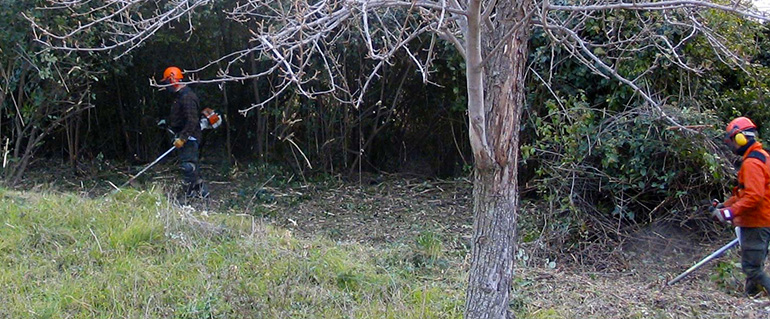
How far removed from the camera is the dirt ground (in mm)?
6074

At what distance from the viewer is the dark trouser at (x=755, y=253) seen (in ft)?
20.9

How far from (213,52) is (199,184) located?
1.94m

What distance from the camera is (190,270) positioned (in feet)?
20.8

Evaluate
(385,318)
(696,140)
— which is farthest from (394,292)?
(696,140)

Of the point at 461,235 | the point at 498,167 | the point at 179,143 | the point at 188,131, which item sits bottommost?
the point at 461,235

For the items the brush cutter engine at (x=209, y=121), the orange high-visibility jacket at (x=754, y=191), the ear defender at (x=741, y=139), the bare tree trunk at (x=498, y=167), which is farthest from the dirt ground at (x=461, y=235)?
the bare tree trunk at (x=498, y=167)

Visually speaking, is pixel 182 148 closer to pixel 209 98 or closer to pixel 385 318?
pixel 209 98

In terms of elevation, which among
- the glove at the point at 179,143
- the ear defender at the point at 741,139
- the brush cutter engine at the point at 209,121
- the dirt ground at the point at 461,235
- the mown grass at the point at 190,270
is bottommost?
the dirt ground at the point at 461,235

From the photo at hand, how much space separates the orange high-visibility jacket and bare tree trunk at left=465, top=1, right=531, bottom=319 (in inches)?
105

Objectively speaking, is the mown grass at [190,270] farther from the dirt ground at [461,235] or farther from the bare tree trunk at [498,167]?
the bare tree trunk at [498,167]

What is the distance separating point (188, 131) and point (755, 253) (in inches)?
256

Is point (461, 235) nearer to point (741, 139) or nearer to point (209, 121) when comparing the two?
point (741, 139)

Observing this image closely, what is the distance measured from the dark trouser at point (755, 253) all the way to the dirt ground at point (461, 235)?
7.0 inches

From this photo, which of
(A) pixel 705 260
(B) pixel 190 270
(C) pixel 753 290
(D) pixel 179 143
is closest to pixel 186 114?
(D) pixel 179 143
